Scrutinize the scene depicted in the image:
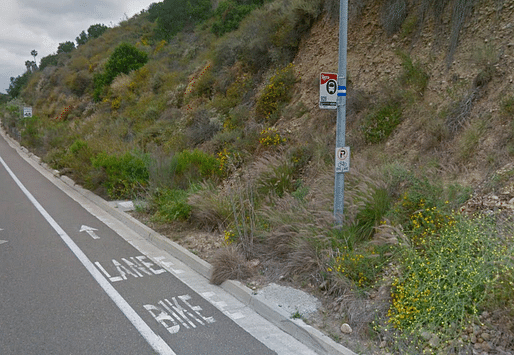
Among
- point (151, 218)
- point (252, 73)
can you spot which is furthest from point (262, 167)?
point (252, 73)

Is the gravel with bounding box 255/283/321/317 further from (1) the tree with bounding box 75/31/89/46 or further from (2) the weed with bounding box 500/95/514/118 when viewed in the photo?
(1) the tree with bounding box 75/31/89/46

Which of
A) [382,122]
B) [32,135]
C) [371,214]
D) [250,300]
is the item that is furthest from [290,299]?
[32,135]

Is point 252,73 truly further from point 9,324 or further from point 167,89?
point 9,324

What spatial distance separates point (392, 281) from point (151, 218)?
20.2 feet

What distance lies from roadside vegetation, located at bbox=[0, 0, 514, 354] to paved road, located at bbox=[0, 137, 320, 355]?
2.82ft

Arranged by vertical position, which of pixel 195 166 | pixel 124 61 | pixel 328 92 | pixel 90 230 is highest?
pixel 124 61

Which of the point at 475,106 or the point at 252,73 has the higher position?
the point at 252,73

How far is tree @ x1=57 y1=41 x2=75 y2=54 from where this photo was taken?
7206cm

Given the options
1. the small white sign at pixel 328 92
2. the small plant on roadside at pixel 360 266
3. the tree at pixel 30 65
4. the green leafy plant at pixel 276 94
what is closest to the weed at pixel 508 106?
the small white sign at pixel 328 92

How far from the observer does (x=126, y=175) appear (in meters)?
12.2

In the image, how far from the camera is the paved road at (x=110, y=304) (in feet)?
15.2

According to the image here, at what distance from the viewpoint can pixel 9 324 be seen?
16.5ft

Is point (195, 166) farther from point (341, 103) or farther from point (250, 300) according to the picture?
point (250, 300)

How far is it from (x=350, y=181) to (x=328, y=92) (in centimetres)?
171
